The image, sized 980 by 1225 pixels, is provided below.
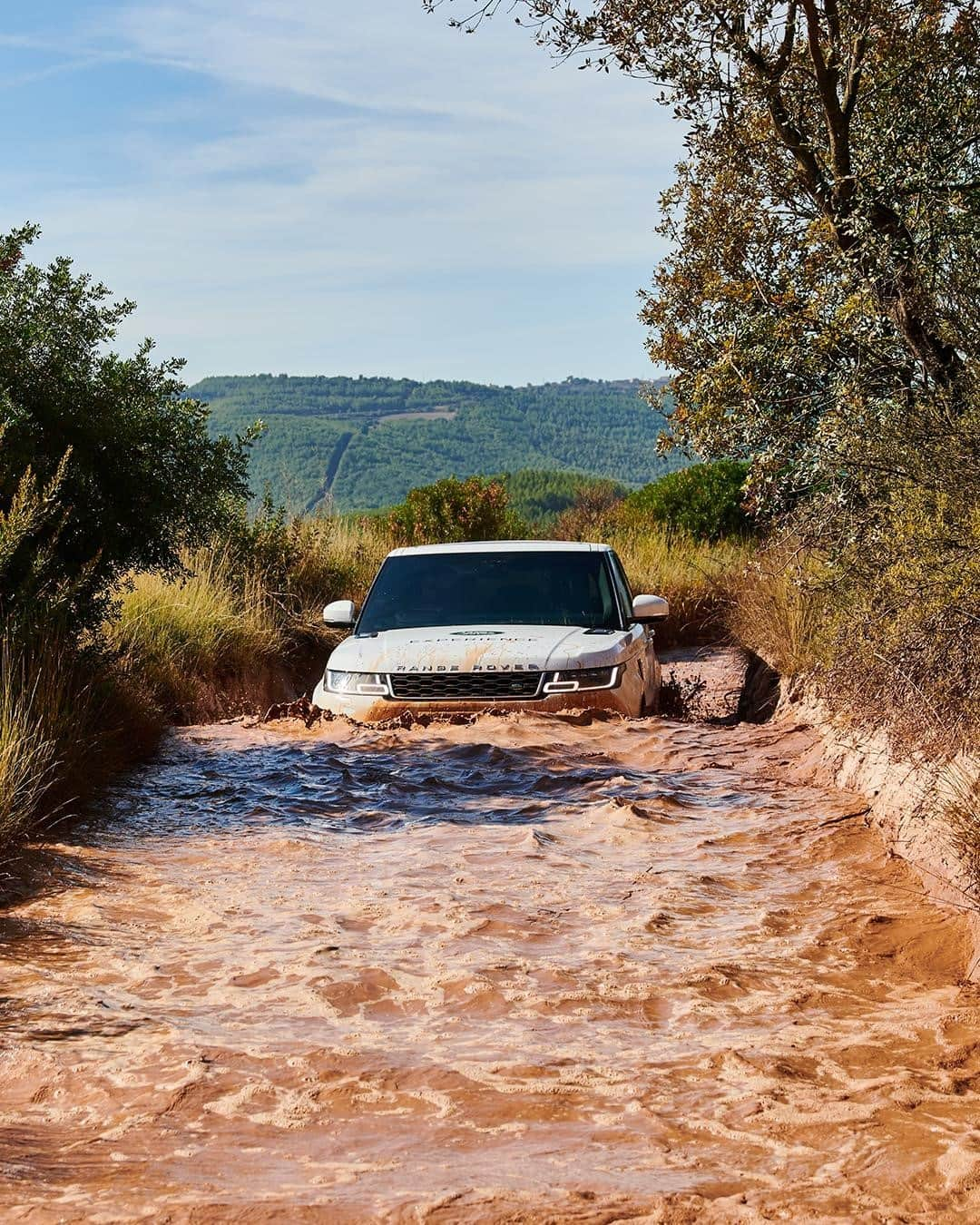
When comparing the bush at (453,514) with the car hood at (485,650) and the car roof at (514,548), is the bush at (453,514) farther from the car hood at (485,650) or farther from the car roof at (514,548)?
the car hood at (485,650)

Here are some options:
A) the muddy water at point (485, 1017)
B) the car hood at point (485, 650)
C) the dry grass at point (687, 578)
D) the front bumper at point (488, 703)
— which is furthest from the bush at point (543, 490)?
the muddy water at point (485, 1017)

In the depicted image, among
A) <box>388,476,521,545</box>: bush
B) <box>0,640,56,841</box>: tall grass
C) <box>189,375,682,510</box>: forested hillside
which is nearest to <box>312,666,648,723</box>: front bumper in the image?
<box>0,640,56,841</box>: tall grass

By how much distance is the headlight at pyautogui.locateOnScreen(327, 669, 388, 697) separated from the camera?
9.26 metres

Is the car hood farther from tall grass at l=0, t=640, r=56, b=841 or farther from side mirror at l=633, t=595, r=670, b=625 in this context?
tall grass at l=0, t=640, r=56, b=841

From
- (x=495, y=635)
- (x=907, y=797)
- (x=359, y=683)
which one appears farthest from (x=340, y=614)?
(x=907, y=797)

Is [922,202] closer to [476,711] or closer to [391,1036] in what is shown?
[476,711]

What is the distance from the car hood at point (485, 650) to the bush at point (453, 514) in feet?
35.8

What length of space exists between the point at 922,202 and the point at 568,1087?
831cm

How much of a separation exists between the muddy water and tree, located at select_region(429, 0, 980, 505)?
376 cm

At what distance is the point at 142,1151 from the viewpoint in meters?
3.73

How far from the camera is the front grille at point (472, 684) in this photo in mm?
9016

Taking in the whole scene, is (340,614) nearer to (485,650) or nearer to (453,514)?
(485,650)

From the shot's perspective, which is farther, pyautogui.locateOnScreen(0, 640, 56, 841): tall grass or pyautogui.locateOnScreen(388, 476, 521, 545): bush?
pyautogui.locateOnScreen(388, 476, 521, 545): bush

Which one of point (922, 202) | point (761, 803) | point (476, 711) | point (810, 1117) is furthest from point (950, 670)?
point (922, 202)
